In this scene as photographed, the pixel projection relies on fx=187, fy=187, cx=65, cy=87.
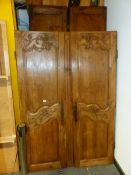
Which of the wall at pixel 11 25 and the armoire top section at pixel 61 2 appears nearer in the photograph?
the wall at pixel 11 25

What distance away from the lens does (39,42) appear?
83.3 inches

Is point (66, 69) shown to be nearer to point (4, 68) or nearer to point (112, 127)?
point (4, 68)

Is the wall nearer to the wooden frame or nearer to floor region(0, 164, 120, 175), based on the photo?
the wooden frame

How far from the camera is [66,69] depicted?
222cm

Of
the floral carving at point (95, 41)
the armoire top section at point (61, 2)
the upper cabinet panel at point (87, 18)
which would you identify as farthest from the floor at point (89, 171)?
the armoire top section at point (61, 2)

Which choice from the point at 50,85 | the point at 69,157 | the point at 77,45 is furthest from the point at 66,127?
the point at 77,45

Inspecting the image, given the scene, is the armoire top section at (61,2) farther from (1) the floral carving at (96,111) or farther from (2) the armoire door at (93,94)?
(1) the floral carving at (96,111)

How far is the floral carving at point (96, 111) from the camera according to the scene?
2311 millimetres

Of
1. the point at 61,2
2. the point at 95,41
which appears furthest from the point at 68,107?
the point at 61,2

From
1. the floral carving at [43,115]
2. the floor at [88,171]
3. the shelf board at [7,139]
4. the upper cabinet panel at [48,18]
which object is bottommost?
the floor at [88,171]

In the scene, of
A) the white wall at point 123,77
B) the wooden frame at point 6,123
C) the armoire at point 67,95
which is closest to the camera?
the white wall at point 123,77

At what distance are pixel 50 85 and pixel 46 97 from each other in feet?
0.50

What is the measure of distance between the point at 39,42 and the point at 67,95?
0.70 metres

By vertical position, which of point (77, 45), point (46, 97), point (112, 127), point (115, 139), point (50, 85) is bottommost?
point (115, 139)
